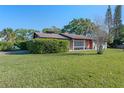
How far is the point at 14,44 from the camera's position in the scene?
76.1 ft

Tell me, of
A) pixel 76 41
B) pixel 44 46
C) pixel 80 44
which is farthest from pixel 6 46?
pixel 80 44

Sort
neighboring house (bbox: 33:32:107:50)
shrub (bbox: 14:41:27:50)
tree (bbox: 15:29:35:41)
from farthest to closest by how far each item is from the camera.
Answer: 1. neighboring house (bbox: 33:32:107:50)
2. tree (bbox: 15:29:35:41)
3. shrub (bbox: 14:41:27:50)

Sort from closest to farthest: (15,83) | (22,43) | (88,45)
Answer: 1. (15,83)
2. (22,43)
3. (88,45)

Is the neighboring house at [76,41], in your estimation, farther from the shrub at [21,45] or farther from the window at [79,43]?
the shrub at [21,45]

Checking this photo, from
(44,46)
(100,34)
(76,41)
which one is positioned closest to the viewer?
(100,34)

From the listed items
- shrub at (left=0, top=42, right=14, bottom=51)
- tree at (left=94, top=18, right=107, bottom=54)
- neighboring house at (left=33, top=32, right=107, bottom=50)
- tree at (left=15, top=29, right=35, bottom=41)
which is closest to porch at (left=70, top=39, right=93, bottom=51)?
neighboring house at (left=33, top=32, right=107, bottom=50)

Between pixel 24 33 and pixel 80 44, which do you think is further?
pixel 80 44

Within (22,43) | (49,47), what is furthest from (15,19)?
(22,43)

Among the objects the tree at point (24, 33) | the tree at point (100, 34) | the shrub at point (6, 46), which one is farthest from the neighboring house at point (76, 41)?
the tree at point (100, 34)

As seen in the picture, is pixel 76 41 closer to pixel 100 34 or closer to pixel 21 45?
pixel 21 45

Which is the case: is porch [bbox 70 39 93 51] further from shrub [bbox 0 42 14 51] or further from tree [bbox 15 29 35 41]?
shrub [bbox 0 42 14 51]

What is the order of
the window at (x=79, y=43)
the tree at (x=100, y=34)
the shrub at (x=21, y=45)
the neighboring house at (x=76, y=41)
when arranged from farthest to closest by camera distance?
the window at (x=79, y=43), the neighboring house at (x=76, y=41), the shrub at (x=21, y=45), the tree at (x=100, y=34)
